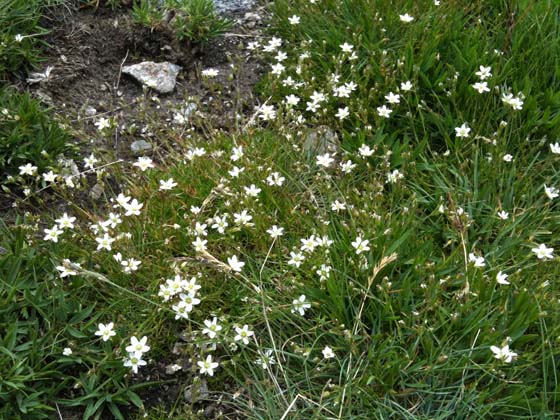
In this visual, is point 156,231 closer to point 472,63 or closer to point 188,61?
point 188,61

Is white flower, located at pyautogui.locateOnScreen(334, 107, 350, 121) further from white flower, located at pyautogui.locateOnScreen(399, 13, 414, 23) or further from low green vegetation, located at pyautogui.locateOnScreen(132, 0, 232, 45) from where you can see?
low green vegetation, located at pyautogui.locateOnScreen(132, 0, 232, 45)

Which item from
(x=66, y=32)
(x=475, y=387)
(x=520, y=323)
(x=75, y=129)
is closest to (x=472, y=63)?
(x=520, y=323)

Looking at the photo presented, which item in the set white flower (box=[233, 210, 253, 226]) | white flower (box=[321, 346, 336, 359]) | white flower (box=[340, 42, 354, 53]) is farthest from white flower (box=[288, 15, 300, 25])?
white flower (box=[321, 346, 336, 359])

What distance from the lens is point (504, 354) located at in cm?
249

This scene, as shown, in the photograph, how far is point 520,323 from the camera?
2.68 meters

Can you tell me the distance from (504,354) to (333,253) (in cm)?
86

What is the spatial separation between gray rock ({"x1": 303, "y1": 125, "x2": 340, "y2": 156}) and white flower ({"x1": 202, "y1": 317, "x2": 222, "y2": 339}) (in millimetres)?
1204

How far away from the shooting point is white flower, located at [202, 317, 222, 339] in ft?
8.92

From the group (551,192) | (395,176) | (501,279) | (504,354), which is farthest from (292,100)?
(504,354)

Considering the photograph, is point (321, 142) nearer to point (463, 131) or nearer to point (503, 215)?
point (463, 131)

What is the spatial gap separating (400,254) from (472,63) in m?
1.41

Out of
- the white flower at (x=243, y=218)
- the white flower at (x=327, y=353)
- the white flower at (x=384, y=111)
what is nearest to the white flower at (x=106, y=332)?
the white flower at (x=243, y=218)

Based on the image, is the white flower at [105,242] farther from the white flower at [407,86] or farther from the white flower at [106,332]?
the white flower at [407,86]

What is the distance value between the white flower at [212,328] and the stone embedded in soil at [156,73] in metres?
1.93
